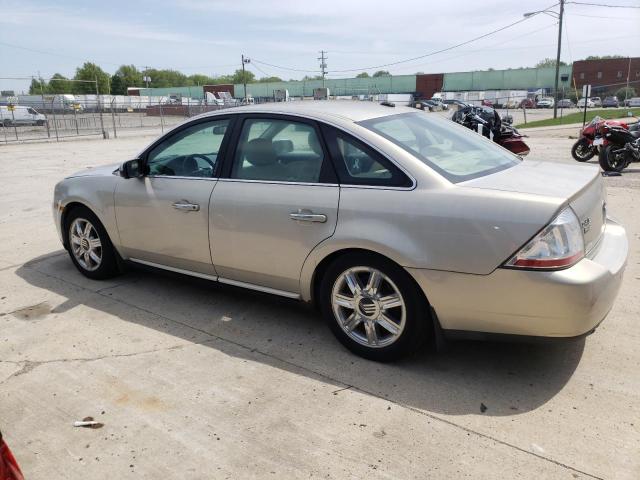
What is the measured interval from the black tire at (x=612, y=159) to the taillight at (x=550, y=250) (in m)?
9.33

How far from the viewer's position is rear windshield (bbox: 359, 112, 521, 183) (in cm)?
333

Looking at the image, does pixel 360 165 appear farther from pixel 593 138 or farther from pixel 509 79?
pixel 509 79

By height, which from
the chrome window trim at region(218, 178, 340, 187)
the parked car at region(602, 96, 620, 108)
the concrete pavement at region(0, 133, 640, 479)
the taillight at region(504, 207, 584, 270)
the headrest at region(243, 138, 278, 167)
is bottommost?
the concrete pavement at region(0, 133, 640, 479)

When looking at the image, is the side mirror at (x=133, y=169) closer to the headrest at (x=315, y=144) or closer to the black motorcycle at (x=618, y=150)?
the headrest at (x=315, y=144)

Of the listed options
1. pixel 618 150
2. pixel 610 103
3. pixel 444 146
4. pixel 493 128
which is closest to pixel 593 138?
pixel 618 150

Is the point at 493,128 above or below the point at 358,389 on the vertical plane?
above

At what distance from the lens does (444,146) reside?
12.0ft

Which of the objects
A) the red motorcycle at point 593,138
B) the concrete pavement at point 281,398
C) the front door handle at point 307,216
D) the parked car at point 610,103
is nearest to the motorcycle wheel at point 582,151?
the red motorcycle at point 593,138

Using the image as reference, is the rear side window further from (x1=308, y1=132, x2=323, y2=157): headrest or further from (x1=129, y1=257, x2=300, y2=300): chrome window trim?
(x1=129, y1=257, x2=300, y2=300): chrome window trim

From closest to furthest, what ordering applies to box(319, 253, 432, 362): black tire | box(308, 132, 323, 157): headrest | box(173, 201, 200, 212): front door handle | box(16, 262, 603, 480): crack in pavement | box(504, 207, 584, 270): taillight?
box(16, 262, 603, 480): crack in pavement
box(504, 207, 584, 270): taillight
box(319, 253, 432, 362): black tire
box(308, 132, 323, 157): headrest
box(173, 201, 200, 212): front door handle

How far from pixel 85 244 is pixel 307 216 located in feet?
8.70

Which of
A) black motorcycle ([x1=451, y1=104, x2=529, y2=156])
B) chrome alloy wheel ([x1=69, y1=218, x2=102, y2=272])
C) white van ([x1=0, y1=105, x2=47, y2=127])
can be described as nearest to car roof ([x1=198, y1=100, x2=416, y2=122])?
chrome alloy wheel ([x1=69, y1=218, x2=102, y2=272])

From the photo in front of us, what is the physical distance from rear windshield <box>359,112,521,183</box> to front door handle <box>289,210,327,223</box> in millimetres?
654

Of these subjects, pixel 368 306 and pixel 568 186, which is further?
pixel 368 306
